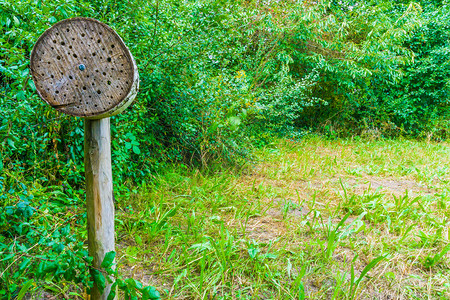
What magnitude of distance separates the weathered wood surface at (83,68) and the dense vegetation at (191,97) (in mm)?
389

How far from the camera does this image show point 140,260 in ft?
6.52

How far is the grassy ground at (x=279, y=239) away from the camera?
1820mm

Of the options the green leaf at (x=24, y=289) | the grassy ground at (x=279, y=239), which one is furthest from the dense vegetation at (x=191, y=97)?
the grassy ground at (x=279, y=239)

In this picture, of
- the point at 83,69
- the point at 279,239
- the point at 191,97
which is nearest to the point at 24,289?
the point at 83,69

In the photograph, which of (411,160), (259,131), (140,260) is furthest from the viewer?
(259,131)

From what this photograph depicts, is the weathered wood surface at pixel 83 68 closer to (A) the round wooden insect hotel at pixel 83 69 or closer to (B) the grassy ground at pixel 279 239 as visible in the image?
(A) the round wooden insect hotel at pixel 83 69

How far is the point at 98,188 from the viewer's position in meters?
1.42

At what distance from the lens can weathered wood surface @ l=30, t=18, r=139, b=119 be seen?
48.5 inches

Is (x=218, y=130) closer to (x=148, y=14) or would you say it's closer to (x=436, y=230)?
(x=148, y=14)

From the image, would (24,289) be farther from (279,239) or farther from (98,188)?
(279,239)

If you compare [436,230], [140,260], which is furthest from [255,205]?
[436,230]

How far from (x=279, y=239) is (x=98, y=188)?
1.40 meters

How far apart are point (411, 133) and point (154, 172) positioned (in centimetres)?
722

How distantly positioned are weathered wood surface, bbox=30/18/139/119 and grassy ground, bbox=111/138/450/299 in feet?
3.56
